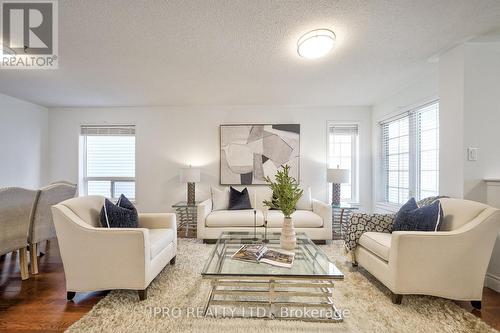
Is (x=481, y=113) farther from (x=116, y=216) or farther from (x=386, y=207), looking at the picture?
(x=116, y=216)

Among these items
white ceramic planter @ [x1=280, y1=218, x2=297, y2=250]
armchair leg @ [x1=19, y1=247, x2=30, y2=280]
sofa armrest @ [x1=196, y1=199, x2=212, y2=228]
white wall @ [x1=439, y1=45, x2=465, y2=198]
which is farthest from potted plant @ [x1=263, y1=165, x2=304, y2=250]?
armchair leg @ [x1=19, y1=247, x2=30, y2=280]

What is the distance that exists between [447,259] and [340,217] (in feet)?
6.46

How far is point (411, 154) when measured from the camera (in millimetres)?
3160

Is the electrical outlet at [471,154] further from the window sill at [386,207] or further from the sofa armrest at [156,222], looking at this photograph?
the sofa armrest at [156,222]

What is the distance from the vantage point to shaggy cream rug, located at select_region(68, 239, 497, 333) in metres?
1.50

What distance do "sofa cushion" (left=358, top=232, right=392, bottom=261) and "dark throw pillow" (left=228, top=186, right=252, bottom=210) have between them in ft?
5.80

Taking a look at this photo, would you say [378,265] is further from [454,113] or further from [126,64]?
[126,64]

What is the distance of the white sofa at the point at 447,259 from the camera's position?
1.66 metres

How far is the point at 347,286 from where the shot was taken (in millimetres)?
2010

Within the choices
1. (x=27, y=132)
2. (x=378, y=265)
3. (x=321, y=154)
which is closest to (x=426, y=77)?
(x=321, y=154)

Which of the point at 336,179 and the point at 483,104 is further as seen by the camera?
the point at 336,179

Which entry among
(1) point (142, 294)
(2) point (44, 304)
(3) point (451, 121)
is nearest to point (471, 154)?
(3) point (451, 121)

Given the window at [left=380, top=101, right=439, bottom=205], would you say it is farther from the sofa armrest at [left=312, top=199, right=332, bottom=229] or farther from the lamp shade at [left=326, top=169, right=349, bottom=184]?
the sofa armrest at [left=312, top=199, right=332, bottom=229]

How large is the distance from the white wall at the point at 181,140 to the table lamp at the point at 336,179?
1.15 ft
